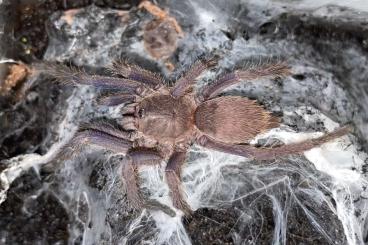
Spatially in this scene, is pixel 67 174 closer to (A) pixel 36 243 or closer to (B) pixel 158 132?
(A) pixel 36 243

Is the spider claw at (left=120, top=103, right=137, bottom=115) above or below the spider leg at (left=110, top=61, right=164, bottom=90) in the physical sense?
below

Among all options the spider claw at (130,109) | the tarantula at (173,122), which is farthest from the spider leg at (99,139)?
the spider claw at (130,109)

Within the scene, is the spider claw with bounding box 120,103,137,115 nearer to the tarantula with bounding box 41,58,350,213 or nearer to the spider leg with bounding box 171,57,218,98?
the tarantula with bounding box 41,58,350,213

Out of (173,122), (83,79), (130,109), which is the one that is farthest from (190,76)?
(83,79)

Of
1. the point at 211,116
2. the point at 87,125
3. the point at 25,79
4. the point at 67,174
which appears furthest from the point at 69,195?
the point at 211,116

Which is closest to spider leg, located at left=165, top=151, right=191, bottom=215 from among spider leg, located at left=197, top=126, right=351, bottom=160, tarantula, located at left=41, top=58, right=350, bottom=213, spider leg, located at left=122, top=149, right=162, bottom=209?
tarantula, located at left=41, top=58, right=350, bottom=213

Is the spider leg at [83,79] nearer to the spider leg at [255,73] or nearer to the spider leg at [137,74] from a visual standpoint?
the spider leg at [137,74]

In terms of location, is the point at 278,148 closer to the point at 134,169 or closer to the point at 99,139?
the point at 134,169

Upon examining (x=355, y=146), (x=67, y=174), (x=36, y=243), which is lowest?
(x=36, y=243)
